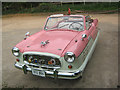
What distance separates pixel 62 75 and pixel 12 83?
146 centimetres

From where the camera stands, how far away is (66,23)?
432cm

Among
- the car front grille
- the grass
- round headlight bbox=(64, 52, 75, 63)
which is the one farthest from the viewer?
the grass

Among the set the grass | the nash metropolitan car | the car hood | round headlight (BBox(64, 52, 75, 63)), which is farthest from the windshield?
the grass

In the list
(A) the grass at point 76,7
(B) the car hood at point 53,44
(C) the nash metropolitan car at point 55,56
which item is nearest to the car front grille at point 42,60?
(C) the nash metropolitan car at point 55,56

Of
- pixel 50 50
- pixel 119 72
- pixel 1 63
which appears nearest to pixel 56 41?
pixel 50 50

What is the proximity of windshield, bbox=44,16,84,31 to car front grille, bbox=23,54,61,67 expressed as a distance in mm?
1526

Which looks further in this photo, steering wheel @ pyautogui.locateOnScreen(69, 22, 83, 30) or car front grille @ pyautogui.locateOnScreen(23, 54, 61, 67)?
steering wheel @ pyautogui.locateOnScreen(69, 22, 83, 30)

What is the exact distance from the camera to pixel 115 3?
14094 mm

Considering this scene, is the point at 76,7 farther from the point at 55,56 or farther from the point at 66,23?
the point at 55,56

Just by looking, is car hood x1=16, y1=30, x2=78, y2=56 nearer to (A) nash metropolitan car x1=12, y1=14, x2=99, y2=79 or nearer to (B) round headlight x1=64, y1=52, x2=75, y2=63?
(A) nash metropolitan car x1=12, y1=14, x2=99, y2=79

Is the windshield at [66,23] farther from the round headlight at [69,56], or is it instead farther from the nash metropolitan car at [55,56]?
the round headlight at [69,56]

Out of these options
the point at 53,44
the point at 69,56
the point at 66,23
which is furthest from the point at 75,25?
the point at 69,56

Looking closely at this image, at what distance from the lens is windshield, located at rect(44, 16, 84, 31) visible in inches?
162

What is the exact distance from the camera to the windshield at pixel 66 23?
4125 millimetres
